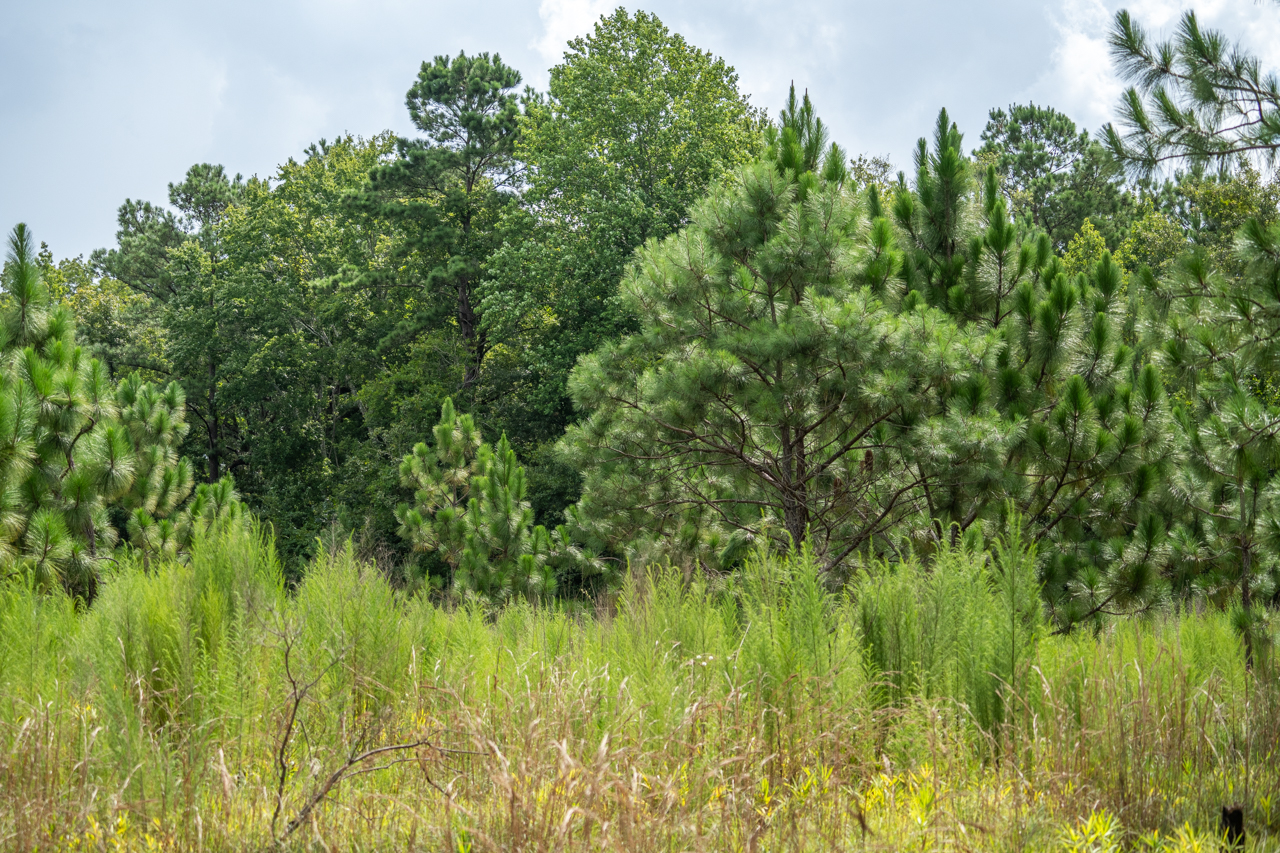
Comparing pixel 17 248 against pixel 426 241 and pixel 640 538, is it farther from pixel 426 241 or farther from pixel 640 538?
pixel 426 241

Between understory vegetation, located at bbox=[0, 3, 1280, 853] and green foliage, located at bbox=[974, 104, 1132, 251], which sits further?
green foliage, located at bbox=[974, 104, 1132, 251]

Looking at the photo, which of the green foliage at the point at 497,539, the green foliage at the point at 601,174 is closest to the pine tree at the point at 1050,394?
the green foliage at the point at 497,539

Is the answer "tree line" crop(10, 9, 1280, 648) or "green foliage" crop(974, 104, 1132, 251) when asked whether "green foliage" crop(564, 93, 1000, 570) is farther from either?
"green foliage" crop(974, 104, 1132, 251)

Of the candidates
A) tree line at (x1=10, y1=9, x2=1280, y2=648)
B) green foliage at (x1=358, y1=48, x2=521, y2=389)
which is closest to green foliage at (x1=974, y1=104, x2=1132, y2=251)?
tree line at (x1=10, y1=9, x2=1280, y2=648)

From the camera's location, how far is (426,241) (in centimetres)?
2434

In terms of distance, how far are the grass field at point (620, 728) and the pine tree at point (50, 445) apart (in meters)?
3.19

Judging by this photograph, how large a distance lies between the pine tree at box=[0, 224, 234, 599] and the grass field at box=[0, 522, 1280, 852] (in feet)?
10.5

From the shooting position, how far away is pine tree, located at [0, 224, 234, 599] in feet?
25.5

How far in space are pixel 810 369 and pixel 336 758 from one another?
193 inches

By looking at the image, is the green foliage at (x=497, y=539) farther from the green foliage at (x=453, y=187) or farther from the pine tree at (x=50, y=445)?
the green foliage at (x=453, y=187)

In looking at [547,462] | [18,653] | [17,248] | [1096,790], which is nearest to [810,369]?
[1096,790]

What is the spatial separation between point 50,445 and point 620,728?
794 centimetres

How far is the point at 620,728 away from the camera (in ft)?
10.7

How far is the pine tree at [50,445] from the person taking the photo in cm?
778
